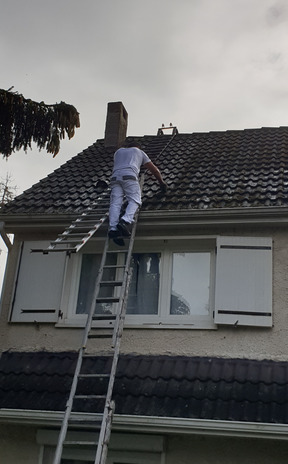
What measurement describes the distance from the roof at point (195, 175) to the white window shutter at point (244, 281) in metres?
0.60

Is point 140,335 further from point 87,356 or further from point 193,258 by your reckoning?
point 193,258

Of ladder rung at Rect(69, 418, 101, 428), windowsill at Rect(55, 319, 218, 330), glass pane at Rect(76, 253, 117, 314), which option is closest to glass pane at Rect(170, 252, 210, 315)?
windowsill at Rect(55, 319, 218, 330)

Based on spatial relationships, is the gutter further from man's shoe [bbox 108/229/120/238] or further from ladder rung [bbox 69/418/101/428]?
man's shoe [bbox 108/229/120/238]

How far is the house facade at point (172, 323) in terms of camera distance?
301 inches

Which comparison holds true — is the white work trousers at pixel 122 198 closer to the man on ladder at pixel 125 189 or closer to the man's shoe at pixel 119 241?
the man on ladder at pixel 125 189

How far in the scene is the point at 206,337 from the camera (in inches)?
343

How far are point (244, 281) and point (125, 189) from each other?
2.13 meters

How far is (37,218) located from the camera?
387 inches

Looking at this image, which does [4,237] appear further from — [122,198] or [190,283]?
[190,283]

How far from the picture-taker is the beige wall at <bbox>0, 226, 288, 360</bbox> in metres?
8.50

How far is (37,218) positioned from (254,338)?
3738 millimetres

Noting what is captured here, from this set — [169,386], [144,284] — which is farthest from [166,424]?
[144,284]

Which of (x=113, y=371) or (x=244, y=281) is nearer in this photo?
(x=113, y=371)

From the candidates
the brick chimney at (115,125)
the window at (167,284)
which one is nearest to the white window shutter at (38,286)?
the window at (167,284)
